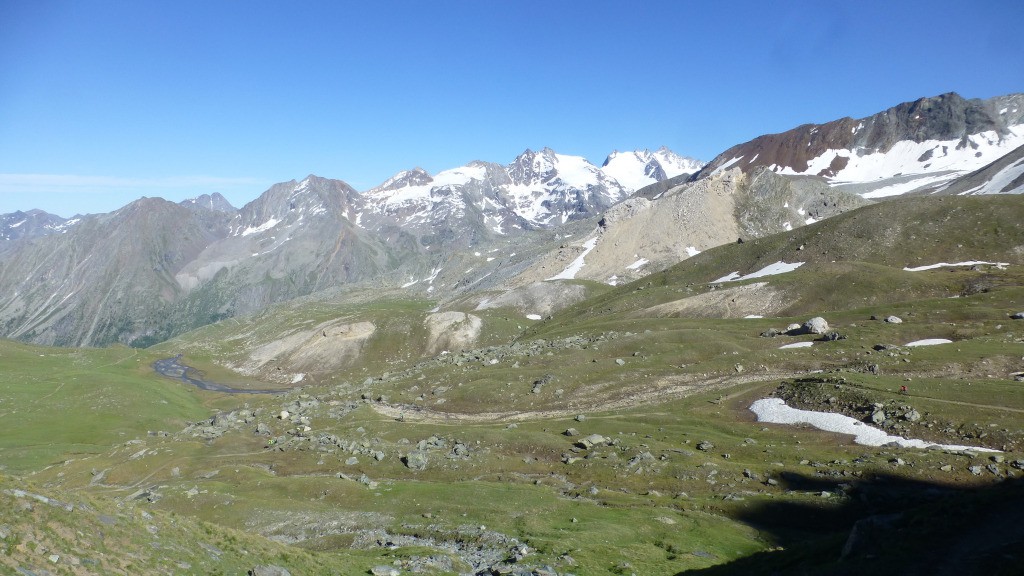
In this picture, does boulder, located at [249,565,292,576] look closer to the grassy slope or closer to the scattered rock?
the grassy slope

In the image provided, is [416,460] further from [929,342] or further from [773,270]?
[773,270]

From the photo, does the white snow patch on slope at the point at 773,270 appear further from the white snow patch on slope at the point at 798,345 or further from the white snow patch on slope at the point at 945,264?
the white snow patch on slope at the point at 798,345

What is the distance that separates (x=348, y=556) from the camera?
37.5 metres

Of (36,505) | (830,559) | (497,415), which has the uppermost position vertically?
(36,505)

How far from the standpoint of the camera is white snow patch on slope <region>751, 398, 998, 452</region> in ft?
195

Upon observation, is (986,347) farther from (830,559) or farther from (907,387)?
(830,559)

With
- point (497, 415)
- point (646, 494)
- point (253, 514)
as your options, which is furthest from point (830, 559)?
point (497, 415)

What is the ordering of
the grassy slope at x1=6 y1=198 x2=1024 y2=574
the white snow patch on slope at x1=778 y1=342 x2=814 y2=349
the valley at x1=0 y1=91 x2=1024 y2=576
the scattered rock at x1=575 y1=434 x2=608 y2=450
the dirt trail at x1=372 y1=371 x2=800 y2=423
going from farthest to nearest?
the white snow patch on slope at x1=778 y1=342 x2=814 y2=349 < the dirt trail at x1=372 y1=371 x2=800 y2=423 < the scattered rock at x1=575 y1=434 x2=608 y2=450 < the grassy slope at x1=6 y1=198 x2=1024 y2=574 < the valley at x1=0 y1=91 x2=1024 y2=576

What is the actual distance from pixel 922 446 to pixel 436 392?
76.5 metres

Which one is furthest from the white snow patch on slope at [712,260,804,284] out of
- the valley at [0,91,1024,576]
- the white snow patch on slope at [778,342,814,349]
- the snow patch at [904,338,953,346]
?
the snow patch at [904,338,953,346]

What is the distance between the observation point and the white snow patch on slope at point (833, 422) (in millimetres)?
59500

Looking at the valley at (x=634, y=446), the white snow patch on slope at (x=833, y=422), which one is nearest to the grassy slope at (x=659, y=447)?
the valley at (x=634, y=446)

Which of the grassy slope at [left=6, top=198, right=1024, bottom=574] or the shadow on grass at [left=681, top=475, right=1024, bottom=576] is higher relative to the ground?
the shadow on grass at [left=681, top=475, right=1024, bottom=576]

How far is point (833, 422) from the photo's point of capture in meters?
68.1
